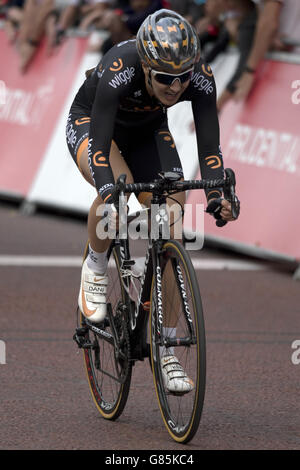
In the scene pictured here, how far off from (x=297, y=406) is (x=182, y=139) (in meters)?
5.69

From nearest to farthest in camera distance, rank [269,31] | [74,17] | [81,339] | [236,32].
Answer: [81,339] → [269,31] → [236,32] → [74,17]

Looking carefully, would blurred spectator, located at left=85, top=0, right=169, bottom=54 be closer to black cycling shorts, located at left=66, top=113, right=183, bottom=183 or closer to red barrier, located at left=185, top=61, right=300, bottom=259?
red barrier, located at left=185, top=61, right=300, bottom=259

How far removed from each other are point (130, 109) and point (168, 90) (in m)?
0.49

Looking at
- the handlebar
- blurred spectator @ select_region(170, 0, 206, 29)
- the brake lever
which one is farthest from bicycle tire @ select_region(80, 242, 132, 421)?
blurred spectator @ select_region(170, 0, 206, 29)

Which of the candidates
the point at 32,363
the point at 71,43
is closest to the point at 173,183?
the point at 32,363

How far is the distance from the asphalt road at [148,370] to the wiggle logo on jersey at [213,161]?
4.12 ft

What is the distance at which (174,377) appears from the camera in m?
4.86

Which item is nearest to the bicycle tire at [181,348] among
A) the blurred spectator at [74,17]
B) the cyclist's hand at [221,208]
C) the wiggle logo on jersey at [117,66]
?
the cyclist's hand at [221,208]

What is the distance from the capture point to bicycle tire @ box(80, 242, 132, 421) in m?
5.32

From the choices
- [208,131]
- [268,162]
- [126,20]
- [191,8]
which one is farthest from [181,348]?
[191,8]

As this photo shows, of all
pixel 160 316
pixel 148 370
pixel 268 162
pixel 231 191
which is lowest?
pixel 268 162

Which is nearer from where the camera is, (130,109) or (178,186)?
(178,186)

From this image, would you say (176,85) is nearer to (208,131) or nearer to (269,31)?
(208,131)

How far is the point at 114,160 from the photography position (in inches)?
214
